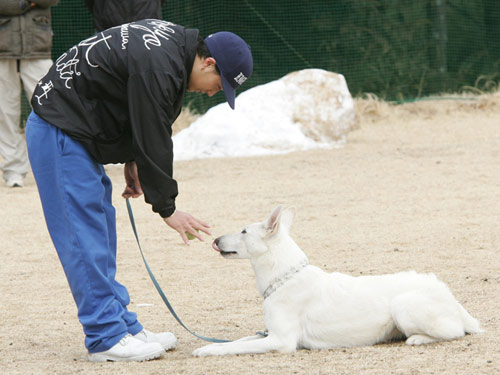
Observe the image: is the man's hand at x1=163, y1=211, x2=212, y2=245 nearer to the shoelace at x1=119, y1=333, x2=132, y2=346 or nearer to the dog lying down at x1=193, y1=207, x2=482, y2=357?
the dog lying down at x1=193, y1=207, x2=482, y2=357

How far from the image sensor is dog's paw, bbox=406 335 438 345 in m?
4.19

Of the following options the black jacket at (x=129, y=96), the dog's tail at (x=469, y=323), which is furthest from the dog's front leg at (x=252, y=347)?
the dog's tail at (x=469, y=323)

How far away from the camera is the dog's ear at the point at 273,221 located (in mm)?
4275

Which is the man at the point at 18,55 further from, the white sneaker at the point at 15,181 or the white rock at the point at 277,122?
the white rock at the point at 277,122

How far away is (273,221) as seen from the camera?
432 cm

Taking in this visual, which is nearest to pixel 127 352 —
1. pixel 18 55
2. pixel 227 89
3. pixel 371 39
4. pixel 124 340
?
pixel 124 340

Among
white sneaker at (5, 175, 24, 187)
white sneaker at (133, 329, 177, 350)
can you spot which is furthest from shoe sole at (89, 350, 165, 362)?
white sneaker at (5, 175, 24, 187)

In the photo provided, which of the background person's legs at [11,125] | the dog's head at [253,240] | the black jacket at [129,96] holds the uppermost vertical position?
the black jacket at [129,96]

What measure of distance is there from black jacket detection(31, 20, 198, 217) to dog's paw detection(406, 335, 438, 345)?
1262 millimetres

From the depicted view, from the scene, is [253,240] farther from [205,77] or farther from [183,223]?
[205,77]

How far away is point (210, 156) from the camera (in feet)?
36.1

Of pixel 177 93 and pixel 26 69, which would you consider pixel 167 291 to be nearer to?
pixel 177 93

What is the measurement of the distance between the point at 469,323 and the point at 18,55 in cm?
574

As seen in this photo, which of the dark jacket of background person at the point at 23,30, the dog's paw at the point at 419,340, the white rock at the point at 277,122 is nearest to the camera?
the dog's paw at the point at 419,340
